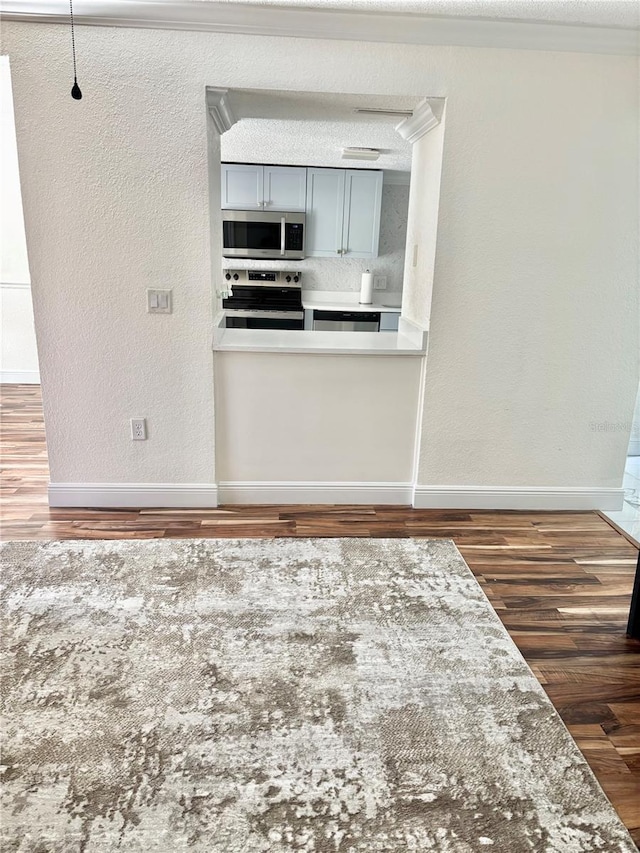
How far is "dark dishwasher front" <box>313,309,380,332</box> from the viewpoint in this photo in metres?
5.45

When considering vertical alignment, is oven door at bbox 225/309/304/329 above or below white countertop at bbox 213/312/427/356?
below

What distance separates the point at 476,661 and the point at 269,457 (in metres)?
1.54

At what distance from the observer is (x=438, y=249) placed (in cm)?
280

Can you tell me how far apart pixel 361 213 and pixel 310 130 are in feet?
5.20

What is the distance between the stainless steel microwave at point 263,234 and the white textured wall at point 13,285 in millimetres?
1899

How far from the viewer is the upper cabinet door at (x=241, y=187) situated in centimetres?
525

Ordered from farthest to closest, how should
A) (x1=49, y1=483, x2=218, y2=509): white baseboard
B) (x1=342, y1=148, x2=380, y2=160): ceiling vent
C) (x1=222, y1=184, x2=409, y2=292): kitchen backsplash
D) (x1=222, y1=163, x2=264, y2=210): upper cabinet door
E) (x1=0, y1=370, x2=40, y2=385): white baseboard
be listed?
1. (x1=222, y1=184, x2=409, y2=292): kitchen backsplash
2. (x1=0, y1=370, x2=40, y2=385): white baseboard
3. (x1=222, y1=163, x2=264, y2=210): upper cabinet door
4. (x1=342, y1=148, x2=380, y2=160): ceiling vent
5. (x1=49, y1=483, x2=218, y2=509): white baseboard

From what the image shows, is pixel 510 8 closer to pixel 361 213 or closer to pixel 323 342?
pixel 323 342

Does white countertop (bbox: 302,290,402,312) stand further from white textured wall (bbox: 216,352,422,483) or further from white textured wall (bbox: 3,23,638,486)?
white textured wall (bbox: 3,23,638,486)

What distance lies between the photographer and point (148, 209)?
267 centimetres

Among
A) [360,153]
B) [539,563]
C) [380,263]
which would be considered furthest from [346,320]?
[539,563]


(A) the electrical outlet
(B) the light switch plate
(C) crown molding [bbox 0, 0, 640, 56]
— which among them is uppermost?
(C) crown molding [bbox 0, 0, 640, 56]

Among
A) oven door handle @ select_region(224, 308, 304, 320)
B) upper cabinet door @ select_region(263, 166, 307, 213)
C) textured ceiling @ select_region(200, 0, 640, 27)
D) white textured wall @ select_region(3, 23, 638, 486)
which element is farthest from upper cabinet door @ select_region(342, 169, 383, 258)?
textured ceiling @ select_region(200, 0, 640, 27)

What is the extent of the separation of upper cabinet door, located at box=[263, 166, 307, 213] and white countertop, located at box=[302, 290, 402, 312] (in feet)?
2.86
